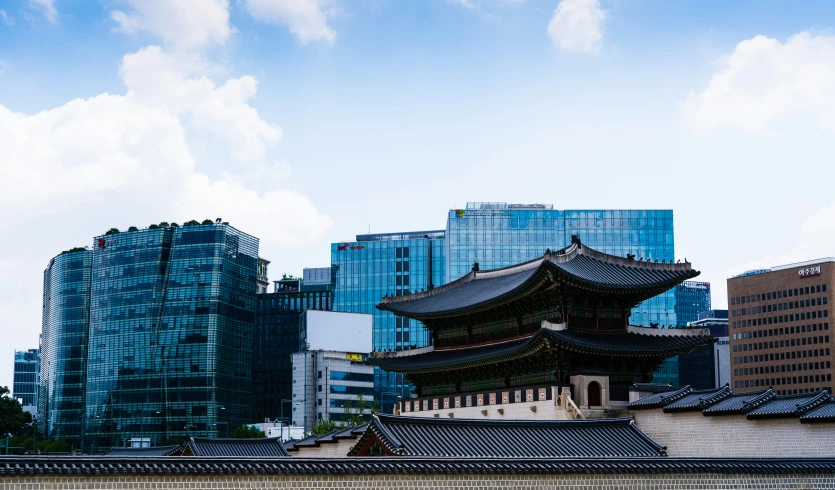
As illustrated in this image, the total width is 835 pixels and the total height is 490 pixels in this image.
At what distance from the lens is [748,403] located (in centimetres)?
4816

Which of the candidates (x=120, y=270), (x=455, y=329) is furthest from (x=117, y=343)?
(x=455, y=329)

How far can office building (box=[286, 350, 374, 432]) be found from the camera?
165 metres

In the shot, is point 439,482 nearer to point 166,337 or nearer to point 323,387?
point 323,387

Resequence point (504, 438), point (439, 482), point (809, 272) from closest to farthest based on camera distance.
A: point (439, 482) → point (504, 438) → point (809, 272)

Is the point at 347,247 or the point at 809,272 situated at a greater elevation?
the point at 347,247

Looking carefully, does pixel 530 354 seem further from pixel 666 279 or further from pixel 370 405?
pixel 370 405

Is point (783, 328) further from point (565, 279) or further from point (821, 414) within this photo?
point (821, 414)

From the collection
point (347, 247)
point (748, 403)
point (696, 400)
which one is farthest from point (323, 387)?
point (748, 403)

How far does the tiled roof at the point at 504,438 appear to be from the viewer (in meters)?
39.6

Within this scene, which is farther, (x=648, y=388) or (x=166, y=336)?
(x=166, y=336)

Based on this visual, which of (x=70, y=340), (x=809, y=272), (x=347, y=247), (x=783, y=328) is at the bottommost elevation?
(x=70, y=340)

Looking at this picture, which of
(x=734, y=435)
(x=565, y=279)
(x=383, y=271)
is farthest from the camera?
(x=383, y=271)

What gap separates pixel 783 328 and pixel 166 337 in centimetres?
11675

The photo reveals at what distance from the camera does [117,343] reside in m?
176
